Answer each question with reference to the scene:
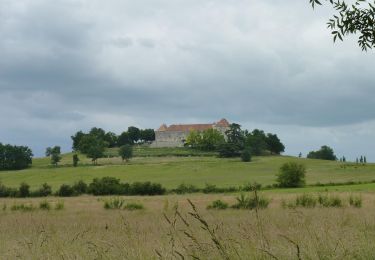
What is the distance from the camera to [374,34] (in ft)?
16.2

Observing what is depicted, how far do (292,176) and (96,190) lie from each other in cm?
3548

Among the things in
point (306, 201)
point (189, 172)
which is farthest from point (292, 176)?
point (306, 201)

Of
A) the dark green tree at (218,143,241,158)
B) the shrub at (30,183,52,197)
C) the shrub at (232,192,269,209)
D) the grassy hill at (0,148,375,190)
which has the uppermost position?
the dark green tree at (218,143,241,158)

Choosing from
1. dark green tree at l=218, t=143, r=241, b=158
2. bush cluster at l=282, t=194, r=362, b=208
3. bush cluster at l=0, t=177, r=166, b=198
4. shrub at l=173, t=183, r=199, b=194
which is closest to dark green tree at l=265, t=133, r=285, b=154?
dark green tree at l=218, t=143, r=241, b=158

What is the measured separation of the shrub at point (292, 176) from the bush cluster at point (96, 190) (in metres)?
22.3

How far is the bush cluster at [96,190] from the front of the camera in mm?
92625

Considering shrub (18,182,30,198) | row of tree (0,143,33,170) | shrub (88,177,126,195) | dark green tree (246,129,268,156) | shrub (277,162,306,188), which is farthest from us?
dark green tree (246,129,268,156)

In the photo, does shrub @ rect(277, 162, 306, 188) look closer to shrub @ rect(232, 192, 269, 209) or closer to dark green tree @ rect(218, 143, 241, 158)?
shrub @ rect(232, 192, 269, 209)

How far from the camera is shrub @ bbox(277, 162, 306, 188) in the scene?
96938mm

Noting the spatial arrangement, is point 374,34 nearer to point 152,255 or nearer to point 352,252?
point 352,252

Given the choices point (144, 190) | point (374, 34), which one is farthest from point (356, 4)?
point (144, 190)

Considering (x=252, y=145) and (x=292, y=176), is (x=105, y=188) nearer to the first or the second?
(x=292, y=176)

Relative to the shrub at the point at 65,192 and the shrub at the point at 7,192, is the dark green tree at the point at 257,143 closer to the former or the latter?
the shrub at the point at 65,192

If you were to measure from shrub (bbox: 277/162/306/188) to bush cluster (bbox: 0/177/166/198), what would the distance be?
73.3 ft
